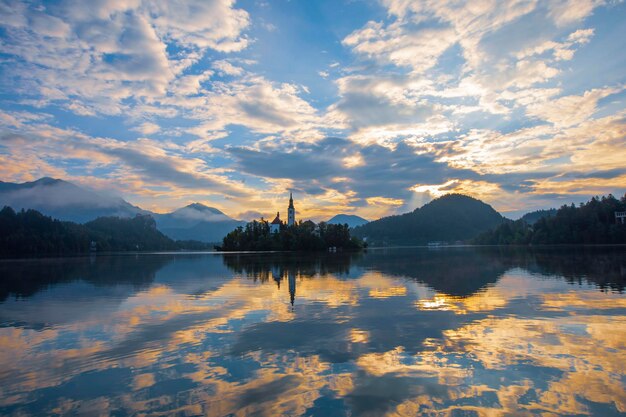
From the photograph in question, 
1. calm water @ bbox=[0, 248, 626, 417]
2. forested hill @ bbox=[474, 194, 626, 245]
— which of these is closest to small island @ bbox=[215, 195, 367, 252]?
forested hill @ bbox=[474, 194, 626, 245]

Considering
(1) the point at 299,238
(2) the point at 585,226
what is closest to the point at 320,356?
(1) the point at 299,238

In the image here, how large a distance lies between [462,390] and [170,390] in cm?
738

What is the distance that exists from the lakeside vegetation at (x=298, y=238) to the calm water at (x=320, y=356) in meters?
142

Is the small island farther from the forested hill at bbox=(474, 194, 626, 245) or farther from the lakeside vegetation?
the forested hill at bbox=(474, 194, 626, 245)

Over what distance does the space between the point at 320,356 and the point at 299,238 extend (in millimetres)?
154285

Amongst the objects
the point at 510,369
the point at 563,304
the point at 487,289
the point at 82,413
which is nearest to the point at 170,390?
the point at 82,413

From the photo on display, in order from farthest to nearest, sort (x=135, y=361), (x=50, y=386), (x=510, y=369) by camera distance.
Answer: (x=135, y=361)
(x=510, y=369)
(x=50, y=386)

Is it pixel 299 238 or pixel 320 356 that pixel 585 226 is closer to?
pixel 299 238

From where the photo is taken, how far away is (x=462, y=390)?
1015 cm

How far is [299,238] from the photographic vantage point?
16725 cm

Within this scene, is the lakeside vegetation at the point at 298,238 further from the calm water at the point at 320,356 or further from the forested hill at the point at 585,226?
the calm water at the point at 320,356

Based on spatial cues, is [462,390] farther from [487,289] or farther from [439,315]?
[487,289]

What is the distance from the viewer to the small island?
168 metres

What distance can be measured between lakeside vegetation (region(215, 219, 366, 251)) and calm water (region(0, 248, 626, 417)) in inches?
5605
